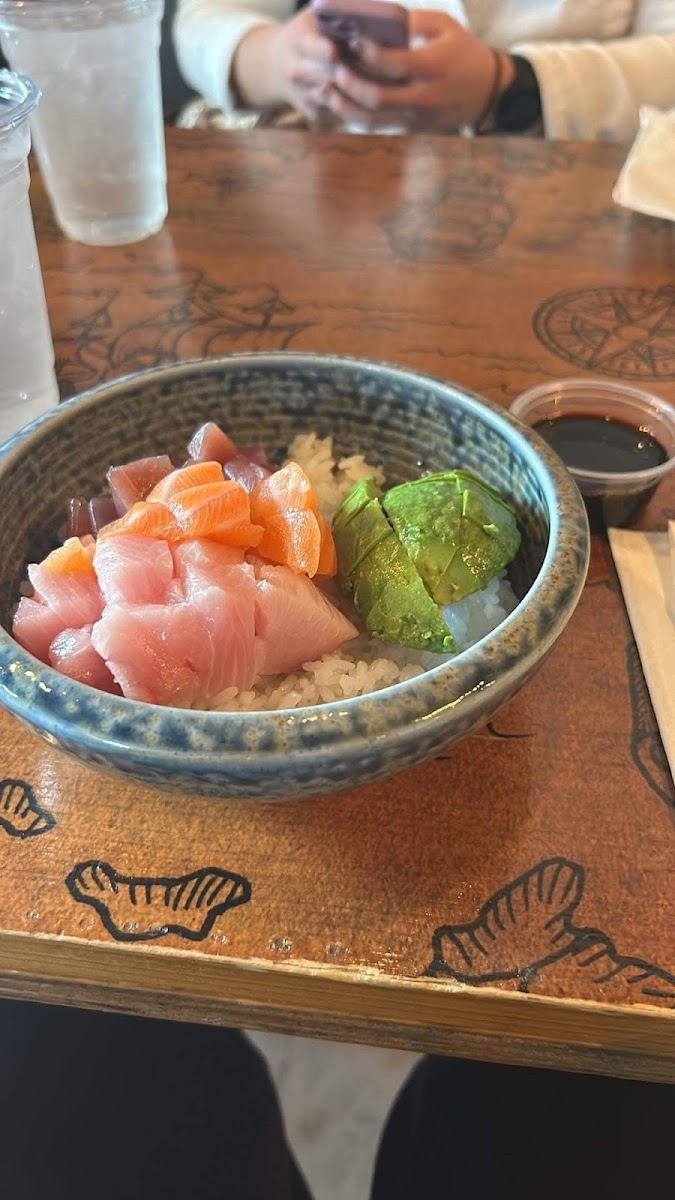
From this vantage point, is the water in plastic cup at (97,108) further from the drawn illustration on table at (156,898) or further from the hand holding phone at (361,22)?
the drawn illustration on table at (156,898)

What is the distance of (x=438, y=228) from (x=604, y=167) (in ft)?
1.69

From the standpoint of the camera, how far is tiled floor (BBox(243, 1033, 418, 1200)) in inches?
55.7

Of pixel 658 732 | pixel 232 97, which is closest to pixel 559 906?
pixel 658 732

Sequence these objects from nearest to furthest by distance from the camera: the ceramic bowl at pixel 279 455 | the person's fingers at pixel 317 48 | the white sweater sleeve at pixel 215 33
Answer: the ceramic bowl at pixel 279 455 < the person's fingers at pixel 317 48 < the white sweater sleeve at pixel 215 33

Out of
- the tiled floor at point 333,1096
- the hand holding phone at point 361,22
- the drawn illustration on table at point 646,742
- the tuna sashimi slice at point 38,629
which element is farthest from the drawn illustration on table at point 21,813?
the hand holding phone at point 361,22

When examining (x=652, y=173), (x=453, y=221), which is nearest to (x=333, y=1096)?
(x=453, y=221)

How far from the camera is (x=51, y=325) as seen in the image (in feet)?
4.96

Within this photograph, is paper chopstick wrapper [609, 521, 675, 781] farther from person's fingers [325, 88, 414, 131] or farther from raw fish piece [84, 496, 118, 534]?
person's fingers [325, 88, 414, 131]

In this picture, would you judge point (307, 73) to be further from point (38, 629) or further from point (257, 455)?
point (38, 629)

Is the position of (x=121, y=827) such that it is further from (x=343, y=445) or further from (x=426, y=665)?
(x=343, y=445)

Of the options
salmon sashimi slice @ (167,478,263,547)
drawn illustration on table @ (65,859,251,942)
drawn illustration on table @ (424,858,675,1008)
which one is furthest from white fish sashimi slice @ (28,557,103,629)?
drawn illustration on table @ (424,858,675,1008)

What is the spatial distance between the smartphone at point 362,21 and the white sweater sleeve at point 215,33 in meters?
0.44

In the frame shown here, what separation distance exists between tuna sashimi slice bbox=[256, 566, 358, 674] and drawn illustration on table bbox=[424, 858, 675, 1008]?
0.27 meters

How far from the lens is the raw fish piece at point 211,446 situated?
984mm
